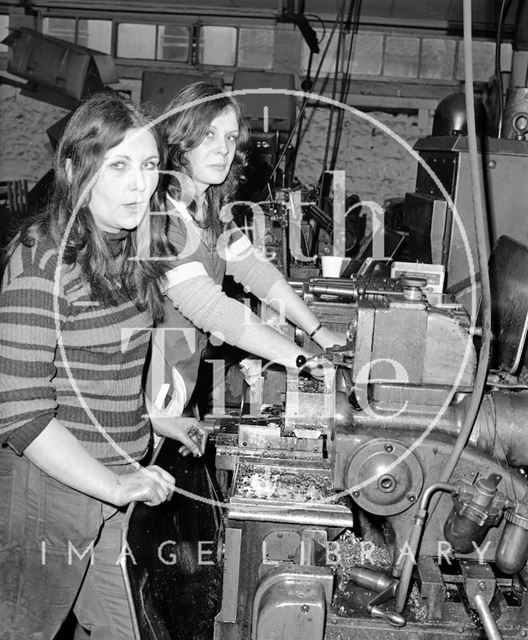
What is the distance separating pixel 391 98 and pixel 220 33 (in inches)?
57.2

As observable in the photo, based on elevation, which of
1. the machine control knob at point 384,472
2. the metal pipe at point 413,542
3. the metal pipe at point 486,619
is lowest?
the metal pipe at point 486,619

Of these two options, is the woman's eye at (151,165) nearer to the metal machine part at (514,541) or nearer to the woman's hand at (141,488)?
the woman's hand at (141,488)

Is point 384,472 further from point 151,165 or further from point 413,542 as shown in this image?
point 151,165

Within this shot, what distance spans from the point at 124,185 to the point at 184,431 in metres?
0.53

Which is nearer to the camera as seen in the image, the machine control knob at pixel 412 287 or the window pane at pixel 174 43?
the machine control knob at pixel 412 287

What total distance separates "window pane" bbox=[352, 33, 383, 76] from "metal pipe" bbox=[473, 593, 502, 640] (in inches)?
204

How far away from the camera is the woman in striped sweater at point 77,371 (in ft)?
3.14

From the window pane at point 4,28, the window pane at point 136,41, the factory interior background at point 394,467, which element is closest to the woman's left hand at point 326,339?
the factory interior background at point 394,467

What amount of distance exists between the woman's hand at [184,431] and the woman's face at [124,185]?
433 mm

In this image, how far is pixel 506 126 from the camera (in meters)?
2.01

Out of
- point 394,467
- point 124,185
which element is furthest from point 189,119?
point 394,467

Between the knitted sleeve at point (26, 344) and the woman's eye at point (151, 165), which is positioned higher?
the woman's eye at point (151, 165)

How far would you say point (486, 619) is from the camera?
93cm

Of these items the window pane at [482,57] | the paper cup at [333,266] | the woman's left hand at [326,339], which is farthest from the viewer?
the window pane at [482,57]
